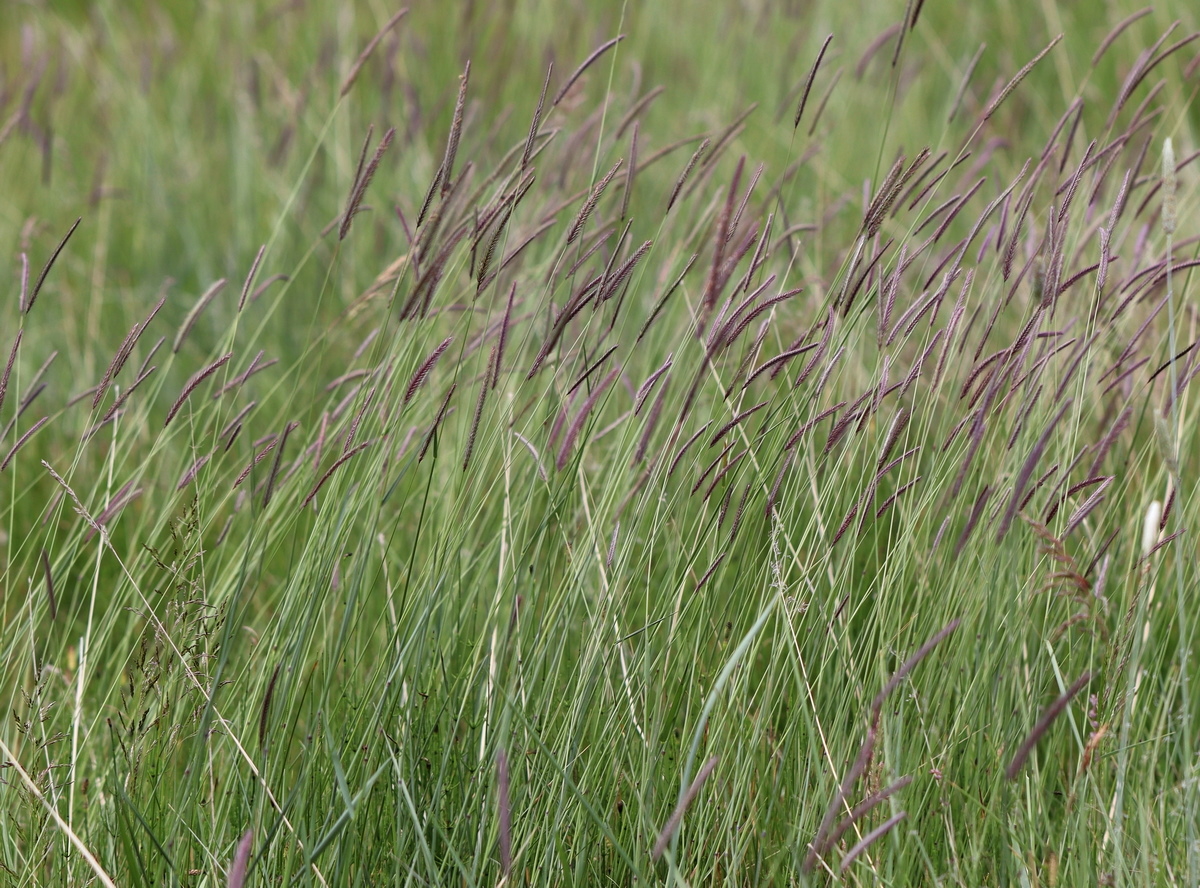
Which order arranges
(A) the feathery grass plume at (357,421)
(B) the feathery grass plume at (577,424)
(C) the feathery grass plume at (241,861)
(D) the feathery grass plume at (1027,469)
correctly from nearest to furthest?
(C) the feathery grass plume at (241,861), (D) the feathery grass plume at (1027,469), (B) the feathery grass plume at (577,424), (A) the feathery grass plume at (357,421)

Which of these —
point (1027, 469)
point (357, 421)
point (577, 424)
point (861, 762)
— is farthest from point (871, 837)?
point (357, 421)

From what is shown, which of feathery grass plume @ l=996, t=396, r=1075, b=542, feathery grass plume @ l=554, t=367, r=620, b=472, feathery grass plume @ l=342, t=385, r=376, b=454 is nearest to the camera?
feathery grass plume @ l=996, t=396, r=1075, b=542

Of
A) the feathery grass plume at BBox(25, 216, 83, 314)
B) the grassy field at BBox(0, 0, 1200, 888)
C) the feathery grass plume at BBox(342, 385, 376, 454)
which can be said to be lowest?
the grassy field at BBox(0, 0, 1200, 888)

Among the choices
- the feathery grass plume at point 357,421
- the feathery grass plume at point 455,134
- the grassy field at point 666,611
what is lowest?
the grassy field at point 666,611

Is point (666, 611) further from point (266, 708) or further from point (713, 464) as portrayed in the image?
point (266, 708)

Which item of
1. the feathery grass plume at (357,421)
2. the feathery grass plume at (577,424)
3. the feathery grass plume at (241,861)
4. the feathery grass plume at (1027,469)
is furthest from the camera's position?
the feathery grass plume at (357,421)

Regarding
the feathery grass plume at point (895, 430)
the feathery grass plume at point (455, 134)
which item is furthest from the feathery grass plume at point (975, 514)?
the feathery grass plume at point (455, 134)

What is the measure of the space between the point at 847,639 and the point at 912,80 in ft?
8.20

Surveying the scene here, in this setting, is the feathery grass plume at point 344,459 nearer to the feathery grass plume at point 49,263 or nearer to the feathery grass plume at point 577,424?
the feathery grass plume at point 577,424

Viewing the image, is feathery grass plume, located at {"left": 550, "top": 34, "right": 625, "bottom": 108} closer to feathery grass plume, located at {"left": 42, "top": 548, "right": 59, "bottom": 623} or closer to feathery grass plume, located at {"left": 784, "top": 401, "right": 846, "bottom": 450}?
feathery grass plume, located at {"left": 784, "top": 401, "right": 846, "bottom": 450}

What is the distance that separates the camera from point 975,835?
3.55 feet

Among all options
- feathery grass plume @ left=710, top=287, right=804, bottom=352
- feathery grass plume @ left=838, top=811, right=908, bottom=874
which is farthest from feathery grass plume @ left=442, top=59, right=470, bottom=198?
feathery grass plume @ left=838, top=811, right=908, bottom=874

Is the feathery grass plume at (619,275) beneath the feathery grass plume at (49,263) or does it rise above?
beneath

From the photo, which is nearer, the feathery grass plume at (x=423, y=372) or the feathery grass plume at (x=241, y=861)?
the feathery grass plume at (x=241, y=861)
